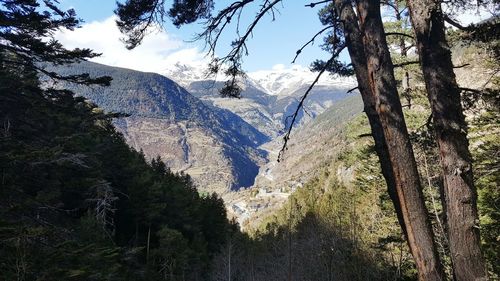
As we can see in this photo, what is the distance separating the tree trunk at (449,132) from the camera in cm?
383

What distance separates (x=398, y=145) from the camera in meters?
3.91

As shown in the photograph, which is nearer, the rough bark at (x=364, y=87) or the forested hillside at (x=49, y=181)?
the rough bark at (x=364, y=87)

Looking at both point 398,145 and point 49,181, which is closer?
point 398,145

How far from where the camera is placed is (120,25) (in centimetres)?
601

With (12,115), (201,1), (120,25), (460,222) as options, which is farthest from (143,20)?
(12,115)

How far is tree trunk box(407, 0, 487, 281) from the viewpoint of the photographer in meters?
3.83

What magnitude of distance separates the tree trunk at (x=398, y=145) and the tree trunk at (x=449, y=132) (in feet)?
0.96

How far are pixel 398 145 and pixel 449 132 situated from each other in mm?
507

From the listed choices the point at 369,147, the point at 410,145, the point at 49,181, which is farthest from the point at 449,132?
the point at 49,181

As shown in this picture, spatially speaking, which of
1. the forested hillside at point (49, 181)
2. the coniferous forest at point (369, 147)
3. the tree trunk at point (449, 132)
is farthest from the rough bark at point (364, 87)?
the forested hillside at point (49, 181)

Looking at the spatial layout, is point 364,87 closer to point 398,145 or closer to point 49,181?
point 398,145

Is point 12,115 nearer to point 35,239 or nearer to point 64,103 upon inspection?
point 64,103

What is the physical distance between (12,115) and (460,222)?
11776mm

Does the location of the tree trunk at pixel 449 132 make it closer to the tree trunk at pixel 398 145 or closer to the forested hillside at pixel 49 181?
the tree trunk at pixel 398 145
